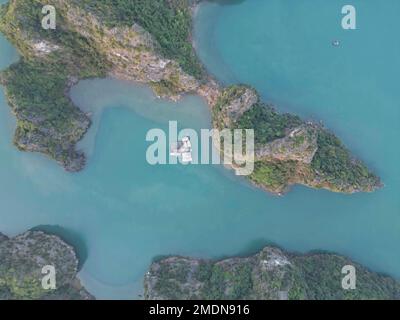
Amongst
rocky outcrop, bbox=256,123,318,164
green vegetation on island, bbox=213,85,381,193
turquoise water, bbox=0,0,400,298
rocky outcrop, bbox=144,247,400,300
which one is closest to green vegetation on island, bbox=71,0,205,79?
turquoise water, bbox=0,0,400,298

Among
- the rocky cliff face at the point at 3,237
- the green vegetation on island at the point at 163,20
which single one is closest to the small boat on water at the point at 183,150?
the green vegetation on island at the point at 163,20

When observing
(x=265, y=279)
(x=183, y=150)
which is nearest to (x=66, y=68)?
(x=183, y=150)

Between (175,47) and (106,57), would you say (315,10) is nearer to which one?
(175,47)

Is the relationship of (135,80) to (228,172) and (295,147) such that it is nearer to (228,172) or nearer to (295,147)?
(228,172)

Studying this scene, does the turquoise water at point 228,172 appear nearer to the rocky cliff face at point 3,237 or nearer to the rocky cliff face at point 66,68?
the rocky cliff face at point 3,237

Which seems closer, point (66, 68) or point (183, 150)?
point (66, 68)
